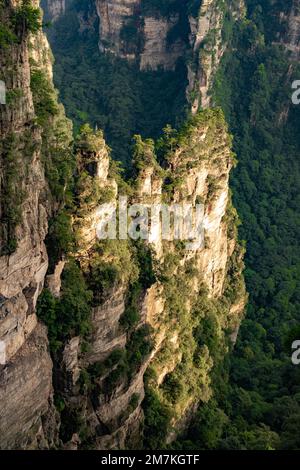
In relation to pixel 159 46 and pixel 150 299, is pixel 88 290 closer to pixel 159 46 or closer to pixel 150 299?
pixel 150 299

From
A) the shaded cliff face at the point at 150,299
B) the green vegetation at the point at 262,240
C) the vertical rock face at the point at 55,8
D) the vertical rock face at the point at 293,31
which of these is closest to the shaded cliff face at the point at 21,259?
the shaded cliff face at the point at 150,299

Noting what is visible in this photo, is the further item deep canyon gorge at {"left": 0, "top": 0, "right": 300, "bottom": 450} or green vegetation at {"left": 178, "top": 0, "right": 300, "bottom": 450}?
green vegetation at {"left": 178, "top": 0, "right": 300, "bottom": 450}

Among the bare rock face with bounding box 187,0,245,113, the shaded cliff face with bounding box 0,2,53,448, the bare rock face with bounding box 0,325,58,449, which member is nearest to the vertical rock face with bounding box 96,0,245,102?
the bare rock face with bounding box 187,0,245,113

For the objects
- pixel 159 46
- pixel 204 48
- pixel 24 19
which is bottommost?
pixel 24 19

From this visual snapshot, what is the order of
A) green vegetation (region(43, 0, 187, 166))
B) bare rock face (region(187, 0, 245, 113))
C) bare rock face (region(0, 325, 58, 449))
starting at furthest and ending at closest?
green vegetation (region(43, 0, 187, 166)), bare rock face (region(187, 0, 245, 113)), bare rock face (region(0, 325, 58, 449))

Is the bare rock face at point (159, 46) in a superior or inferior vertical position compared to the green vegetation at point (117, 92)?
superior

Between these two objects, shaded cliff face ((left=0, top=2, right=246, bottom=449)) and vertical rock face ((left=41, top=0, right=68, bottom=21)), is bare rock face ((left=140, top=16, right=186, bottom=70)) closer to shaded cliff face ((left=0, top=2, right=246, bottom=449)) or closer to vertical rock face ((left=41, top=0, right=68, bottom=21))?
vertical rock face ((left=41, top=0, right=68, bottom=21))

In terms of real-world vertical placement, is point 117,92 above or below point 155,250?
above

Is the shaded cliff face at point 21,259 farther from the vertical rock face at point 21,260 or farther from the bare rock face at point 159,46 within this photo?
the bare rock face at point 159,46

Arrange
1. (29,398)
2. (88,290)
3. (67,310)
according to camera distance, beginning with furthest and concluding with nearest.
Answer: (88,290), (67,310), (29,398)

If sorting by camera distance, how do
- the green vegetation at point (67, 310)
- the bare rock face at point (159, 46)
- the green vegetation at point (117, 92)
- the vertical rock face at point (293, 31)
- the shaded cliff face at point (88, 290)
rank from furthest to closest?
1. the bare rock face at point (159, 46)
2. the vertical rock face at point (293, 31)
3. the green vegetation at point (117, 92)
4. the green vegetation at point (67, 310)
5. the shaded cliff face at point (88, 290)

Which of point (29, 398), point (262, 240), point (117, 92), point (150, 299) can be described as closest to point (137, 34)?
point (117, 92)
